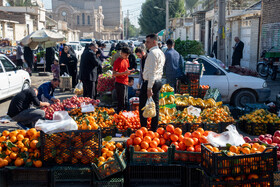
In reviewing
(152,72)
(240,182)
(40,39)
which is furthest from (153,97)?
(40,39)

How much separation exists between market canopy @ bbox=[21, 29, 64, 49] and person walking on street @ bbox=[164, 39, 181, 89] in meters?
9.74

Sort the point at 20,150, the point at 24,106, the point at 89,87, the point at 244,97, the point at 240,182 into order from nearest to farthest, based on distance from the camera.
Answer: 1. the point at 240,182
2. the point at 20,150
3. the point at 24,106
4. the point at 89,87
5. the point at 244,97

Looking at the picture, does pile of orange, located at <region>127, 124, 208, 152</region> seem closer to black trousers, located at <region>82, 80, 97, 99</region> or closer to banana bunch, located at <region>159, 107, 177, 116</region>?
banana bunch, located at <region>159, 107, 177, 116</region>

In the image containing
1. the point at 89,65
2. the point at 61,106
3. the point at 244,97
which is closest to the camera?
the point at 61,106

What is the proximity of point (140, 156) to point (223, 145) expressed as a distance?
1.12 meters

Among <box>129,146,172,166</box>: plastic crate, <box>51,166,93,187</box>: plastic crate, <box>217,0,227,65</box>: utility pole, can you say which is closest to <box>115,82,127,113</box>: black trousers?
<box>129,146,172,166</box>: plastic crate

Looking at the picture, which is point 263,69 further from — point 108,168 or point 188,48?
point 108,168

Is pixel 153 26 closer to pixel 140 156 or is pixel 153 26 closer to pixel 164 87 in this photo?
pixel 164 87

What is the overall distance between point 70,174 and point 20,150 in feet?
2.97

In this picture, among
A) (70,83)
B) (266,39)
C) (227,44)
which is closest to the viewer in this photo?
(70,83)

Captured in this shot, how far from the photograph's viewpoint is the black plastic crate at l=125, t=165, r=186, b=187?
4520mm

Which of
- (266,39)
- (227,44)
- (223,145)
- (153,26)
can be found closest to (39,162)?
(223,145)

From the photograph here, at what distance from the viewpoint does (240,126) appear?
24.7 ft

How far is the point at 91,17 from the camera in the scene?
92750 mm
